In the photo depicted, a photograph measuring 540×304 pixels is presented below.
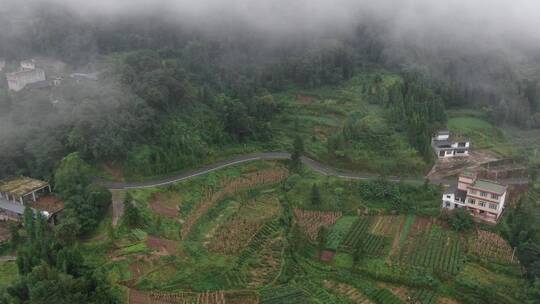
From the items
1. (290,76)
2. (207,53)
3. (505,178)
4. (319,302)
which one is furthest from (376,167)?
(207,53)

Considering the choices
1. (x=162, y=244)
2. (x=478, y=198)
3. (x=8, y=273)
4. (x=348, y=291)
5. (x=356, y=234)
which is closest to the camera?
(x=348, y=291)

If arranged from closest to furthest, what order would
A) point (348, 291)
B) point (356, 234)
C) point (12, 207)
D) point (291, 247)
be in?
point (348, 291) < point (291, 247) < point (356, 234) < point (12, 207)

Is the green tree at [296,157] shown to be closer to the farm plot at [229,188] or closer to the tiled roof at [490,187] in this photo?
the farm plot at [229,188]

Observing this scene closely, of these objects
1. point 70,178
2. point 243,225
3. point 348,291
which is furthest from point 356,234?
point 70,178

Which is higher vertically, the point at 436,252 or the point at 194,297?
the point at 436,252

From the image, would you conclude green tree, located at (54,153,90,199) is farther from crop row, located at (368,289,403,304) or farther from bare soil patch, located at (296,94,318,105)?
bare soil patch, located at (296,94,318,105)

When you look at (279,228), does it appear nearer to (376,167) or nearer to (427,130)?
(376,167)

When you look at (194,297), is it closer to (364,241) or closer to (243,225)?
(243,225)

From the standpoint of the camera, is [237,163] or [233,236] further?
[237,163]

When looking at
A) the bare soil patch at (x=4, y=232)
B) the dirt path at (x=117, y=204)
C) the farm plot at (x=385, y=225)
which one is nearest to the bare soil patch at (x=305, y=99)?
the farm plot at (x=385, y=225)
